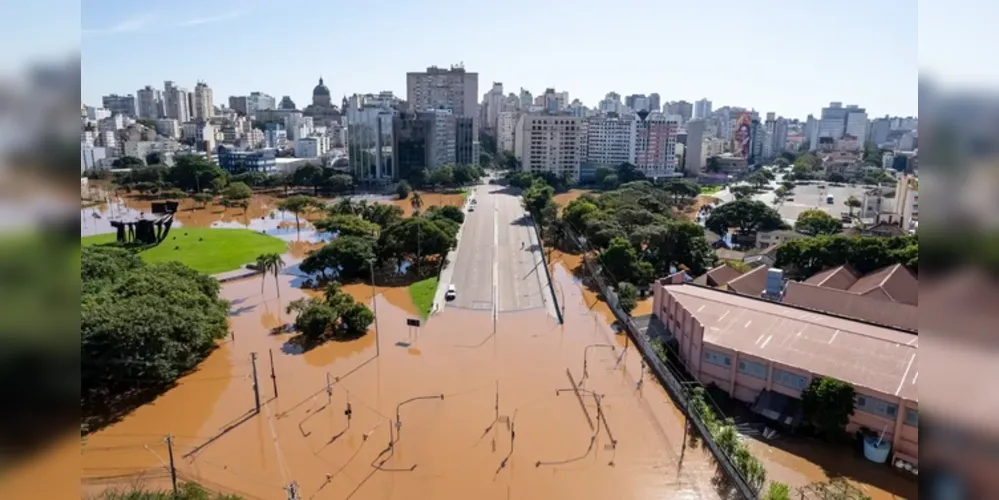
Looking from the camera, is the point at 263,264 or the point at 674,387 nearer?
the point at 674,387

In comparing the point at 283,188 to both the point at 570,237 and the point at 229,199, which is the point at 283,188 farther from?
the point at 570,237

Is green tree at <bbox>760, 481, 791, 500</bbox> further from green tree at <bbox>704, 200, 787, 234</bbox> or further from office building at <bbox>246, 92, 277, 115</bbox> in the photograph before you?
office building at <bbox>246, 92, 277, 115</bbox>

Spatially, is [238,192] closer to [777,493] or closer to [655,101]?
[777,493]

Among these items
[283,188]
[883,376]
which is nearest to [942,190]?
[883,376]

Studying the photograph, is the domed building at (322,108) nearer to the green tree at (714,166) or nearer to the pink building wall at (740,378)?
the green tree at (714,166)

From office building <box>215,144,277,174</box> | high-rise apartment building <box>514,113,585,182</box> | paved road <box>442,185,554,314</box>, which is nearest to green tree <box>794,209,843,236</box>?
paved road <box>442,185,554,314</box>

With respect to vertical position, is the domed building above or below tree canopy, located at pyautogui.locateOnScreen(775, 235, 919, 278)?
above

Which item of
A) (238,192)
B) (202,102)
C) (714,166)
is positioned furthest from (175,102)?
(714,166)
